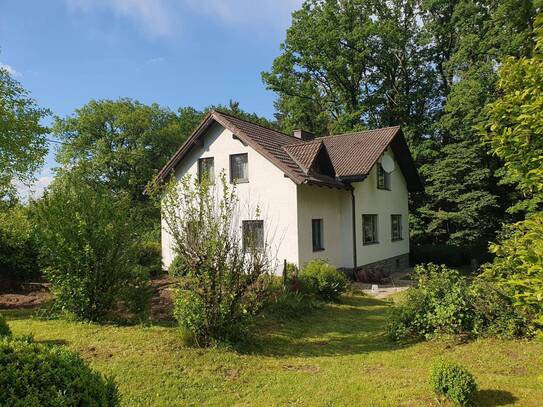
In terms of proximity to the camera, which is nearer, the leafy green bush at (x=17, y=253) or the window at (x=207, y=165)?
the leafy green bush at (x=17, y=253)

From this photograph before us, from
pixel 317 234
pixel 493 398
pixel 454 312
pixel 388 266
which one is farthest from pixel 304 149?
pixel 493 398

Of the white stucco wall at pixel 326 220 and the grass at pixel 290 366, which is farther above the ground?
the white stucco wall at pixel 326 220

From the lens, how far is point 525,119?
12.5 feet

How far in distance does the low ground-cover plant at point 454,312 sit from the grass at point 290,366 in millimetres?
305

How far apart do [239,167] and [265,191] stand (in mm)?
1727

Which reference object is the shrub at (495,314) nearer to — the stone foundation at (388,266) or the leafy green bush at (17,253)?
the stone foundation at (388,266)

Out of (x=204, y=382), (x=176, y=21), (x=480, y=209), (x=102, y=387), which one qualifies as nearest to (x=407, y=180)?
(x=480, y=209)

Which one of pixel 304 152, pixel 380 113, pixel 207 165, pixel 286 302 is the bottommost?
pixel 286 302

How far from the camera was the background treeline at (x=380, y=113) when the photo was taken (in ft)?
57.3

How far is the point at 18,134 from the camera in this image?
15797 mm

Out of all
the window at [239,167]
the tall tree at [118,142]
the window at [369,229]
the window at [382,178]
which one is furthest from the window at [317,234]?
the tall tree at [118,142]

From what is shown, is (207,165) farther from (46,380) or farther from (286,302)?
(46,380)

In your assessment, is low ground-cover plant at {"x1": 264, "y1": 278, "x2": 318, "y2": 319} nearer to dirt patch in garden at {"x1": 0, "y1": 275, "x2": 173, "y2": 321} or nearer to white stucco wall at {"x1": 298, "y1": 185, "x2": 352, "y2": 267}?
dirt patch in garden at {"x1": 0, "y1": 275, "x2": 173, "y2": 321}

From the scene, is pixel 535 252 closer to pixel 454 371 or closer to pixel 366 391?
pixel 454 371
